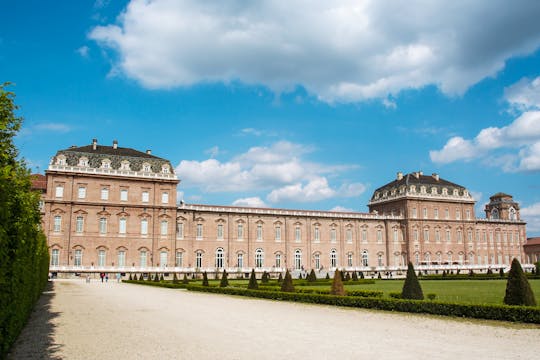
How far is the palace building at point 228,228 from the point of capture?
153 feet

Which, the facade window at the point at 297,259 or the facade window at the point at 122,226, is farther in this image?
the facade window at the point at 297,259

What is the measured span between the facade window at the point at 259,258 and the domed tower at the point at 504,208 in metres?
41.9

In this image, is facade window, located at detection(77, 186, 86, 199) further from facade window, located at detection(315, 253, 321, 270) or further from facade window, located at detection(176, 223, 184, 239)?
facade window, located at detection(315, 253, 321, 270)

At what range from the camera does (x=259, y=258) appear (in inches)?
2159

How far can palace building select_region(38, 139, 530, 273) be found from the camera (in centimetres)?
4666

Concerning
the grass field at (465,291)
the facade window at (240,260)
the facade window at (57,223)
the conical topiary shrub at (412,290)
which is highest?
the facade window at (57,223)

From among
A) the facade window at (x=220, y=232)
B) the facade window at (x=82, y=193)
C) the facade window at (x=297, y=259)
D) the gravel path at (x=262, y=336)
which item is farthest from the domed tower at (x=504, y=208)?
the gravel path at (x=262, y=336)

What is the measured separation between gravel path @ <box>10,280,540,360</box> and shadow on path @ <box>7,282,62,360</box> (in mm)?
18

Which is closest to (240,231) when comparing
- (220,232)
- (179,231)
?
(220,232)

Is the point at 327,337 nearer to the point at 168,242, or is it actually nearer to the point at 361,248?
the point at 168,242

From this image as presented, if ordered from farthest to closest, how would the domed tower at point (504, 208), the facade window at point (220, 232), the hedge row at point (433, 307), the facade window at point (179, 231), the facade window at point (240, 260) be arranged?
the domed tower at point (504, 208) < the facade window at point (240, 260) < the facade window at point (220, 232) < the facade window at point (179, 231) < the hedge row at point (433, 307)

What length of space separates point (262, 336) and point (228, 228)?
4265 centimetres

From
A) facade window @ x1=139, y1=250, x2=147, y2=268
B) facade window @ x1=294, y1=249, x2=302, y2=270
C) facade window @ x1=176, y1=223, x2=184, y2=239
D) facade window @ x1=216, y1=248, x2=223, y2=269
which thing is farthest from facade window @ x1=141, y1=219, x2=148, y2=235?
facade window @ x1=294, y1=249, x2=302, y2=270

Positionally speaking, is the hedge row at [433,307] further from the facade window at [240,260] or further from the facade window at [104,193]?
the facade window at [240,260]
